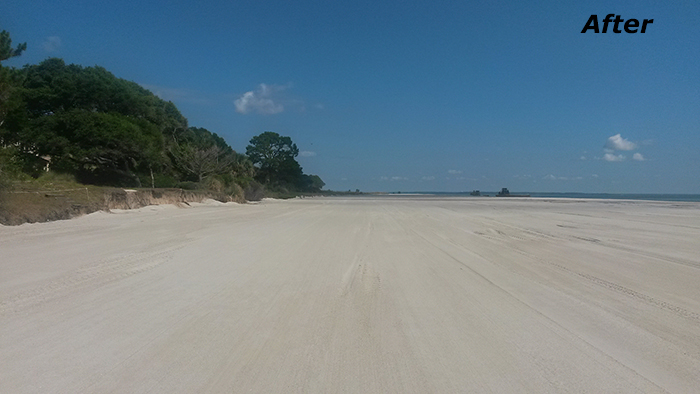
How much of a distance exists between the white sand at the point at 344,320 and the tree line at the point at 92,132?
49.1 feet

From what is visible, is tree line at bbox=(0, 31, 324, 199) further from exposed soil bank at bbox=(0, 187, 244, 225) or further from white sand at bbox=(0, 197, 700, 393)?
white sand at bbox=(0, 197, 700, 393)

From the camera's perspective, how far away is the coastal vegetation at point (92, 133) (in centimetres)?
2603

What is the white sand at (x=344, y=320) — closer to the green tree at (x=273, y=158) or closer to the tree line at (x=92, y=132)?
the tree line at (x=92, y=132)

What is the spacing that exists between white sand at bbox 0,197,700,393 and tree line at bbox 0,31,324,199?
14977 mm

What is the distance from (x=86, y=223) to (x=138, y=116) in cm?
2363

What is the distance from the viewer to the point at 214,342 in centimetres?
391

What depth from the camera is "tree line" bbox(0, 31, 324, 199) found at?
85.6 ft

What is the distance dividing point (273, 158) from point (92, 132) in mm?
46398

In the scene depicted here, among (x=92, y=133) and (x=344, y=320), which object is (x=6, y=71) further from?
(x=344, y=320)

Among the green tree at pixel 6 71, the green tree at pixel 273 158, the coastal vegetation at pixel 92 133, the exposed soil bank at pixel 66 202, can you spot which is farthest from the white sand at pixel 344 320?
the green tree at pixel 273 158

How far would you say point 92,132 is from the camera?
2664 cm

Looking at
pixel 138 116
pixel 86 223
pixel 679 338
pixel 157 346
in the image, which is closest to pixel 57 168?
pixel 138 116

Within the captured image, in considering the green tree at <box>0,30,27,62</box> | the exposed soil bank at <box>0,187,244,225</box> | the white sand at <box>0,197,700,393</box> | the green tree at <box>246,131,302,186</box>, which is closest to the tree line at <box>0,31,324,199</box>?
the green tree at <box>0,30,27,62</box>

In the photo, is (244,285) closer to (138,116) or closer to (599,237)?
(599,237)
